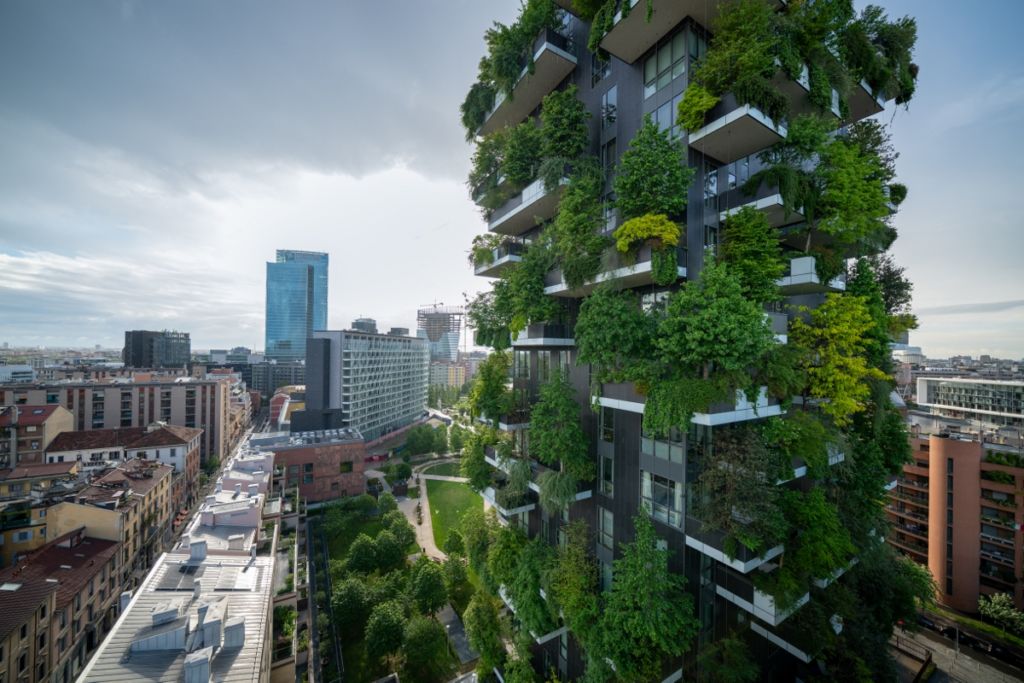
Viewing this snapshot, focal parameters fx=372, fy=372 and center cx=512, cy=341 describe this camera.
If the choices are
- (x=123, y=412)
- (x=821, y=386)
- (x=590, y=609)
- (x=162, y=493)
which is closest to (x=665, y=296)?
(x=821, y=386)

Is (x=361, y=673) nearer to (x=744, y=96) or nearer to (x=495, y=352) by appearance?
(x=495, y=352)

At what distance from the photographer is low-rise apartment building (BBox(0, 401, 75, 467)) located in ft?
130

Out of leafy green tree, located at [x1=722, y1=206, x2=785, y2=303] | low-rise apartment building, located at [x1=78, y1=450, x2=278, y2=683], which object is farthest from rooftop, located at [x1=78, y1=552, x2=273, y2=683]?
leafy green tree, located at [x1=722, y1=206, x2=785, y2=303]

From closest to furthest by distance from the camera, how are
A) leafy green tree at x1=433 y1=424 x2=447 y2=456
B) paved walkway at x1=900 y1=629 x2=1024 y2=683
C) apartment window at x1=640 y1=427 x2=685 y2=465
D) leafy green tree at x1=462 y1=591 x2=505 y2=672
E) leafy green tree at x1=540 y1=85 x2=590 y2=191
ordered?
apartment window at x1=640 y1=427 x2=685 y2=465
leafy green tree at x1=540 y1=85 x2=590 y2=191
leafy green tree at x1=462 y1=591 x2=505 y2=672
paved walkway at x1=900 y1=629 x2=1024 y2=683
leafy green tree at x1=433 y1=424 x2=447 y2=456

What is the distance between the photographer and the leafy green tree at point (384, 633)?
1950cm

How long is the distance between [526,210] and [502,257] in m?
2.28

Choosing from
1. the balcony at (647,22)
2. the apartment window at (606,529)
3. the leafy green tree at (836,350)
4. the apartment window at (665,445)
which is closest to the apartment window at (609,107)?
the balcony at (647,22)

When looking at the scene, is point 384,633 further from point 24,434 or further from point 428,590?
point 24,434

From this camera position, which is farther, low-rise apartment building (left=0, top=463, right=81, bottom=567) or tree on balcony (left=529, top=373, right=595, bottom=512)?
low-rise apartment building (left=0, top=463, right=81, bottom=567)

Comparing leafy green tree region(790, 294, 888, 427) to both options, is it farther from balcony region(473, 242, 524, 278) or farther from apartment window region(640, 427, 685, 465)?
balcony region(473, 242, 524, 278)

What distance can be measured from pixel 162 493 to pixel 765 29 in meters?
54.3

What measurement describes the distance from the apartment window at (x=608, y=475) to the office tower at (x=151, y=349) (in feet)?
422

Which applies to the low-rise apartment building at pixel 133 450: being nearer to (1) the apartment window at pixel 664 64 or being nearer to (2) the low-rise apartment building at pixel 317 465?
(2) the low-rise apartment building at pixel 317 465

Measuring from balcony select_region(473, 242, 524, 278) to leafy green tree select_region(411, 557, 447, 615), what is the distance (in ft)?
60.9
